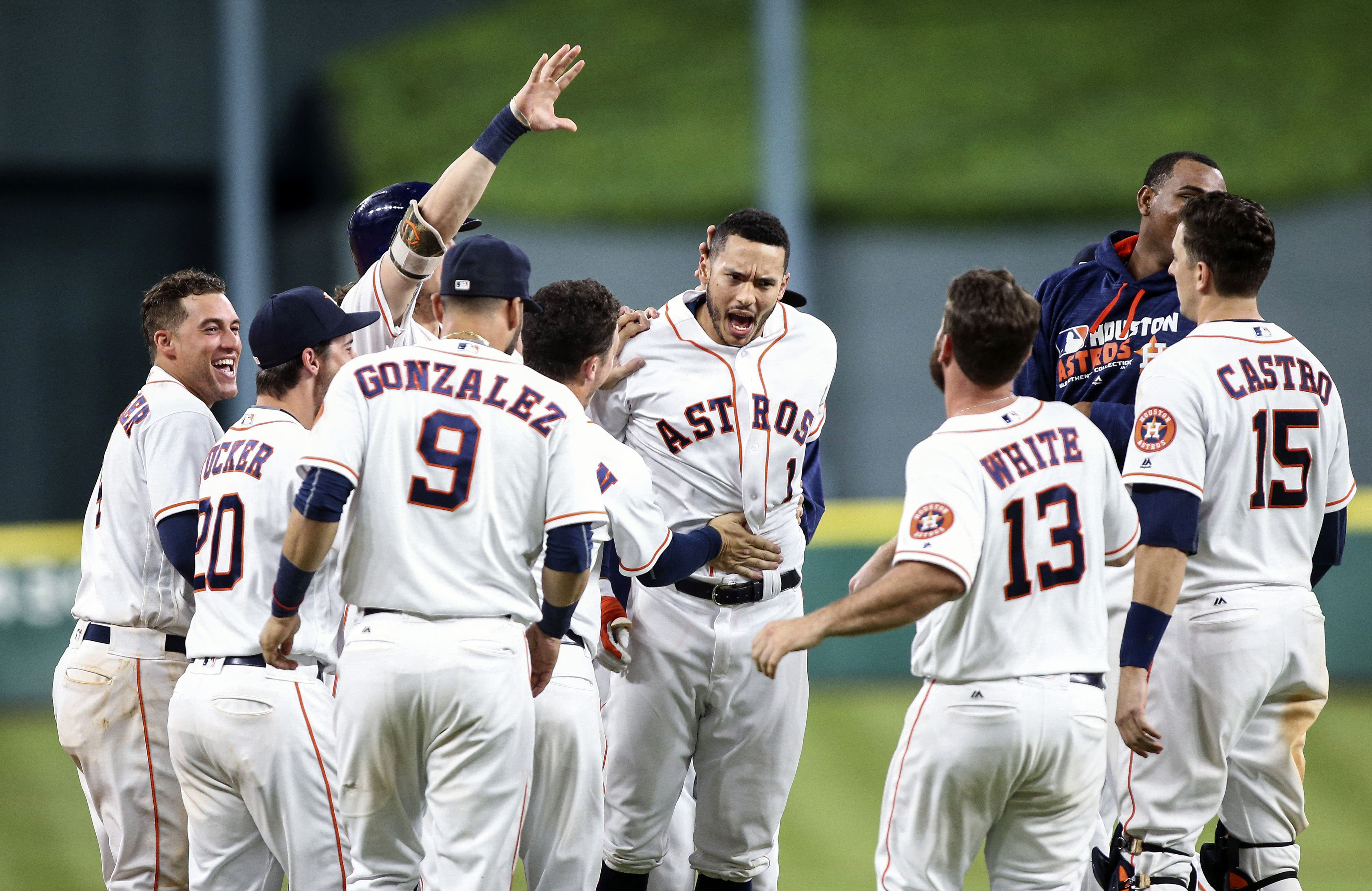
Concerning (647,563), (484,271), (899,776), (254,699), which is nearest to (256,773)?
(254,699)

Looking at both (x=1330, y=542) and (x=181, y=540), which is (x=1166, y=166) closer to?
(x=1330, y=542)

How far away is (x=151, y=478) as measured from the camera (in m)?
4.12

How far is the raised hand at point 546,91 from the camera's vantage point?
449 centimetres

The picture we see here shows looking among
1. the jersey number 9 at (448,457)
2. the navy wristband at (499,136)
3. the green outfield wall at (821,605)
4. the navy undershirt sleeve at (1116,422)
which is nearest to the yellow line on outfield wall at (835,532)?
the green outfield wall at (821,605)

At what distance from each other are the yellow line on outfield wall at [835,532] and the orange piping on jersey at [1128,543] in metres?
3.35

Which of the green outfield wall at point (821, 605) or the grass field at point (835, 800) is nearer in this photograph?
the grass field at point (835, 800)

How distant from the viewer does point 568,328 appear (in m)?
4.10

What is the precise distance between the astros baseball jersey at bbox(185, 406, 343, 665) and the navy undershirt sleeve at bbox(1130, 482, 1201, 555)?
2.23m

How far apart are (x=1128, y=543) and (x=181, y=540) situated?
2594 millimetres

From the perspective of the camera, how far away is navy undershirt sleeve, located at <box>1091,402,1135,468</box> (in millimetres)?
4512

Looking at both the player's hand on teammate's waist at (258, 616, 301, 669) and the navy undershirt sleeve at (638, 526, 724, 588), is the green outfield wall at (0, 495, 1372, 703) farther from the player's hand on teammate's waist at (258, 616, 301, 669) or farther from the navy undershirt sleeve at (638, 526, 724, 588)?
the player's hand on teammate's waist at (258, 616, 301, 669)

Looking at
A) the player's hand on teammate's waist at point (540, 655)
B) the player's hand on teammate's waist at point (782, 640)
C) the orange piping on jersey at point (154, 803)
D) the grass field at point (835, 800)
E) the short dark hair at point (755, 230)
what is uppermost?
the short dark hair at point (755, 230)

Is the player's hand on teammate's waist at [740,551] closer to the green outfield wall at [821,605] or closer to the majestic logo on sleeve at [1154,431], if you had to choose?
the majestic logo on sleeve at [1154,431]

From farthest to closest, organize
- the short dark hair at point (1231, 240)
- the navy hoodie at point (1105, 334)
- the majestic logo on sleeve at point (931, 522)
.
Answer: the navy hoodie at point (1105, 334), the short dark hair at point (1231, 240), the majestic logo on sleeve at point (931, 522)
